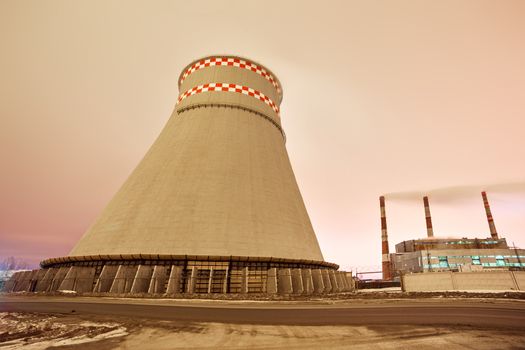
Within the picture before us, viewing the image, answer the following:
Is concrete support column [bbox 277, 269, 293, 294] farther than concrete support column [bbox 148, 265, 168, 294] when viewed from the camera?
Yes

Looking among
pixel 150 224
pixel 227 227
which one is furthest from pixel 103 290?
pixel 227 227

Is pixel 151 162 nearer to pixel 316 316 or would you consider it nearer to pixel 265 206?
pixel 265 206

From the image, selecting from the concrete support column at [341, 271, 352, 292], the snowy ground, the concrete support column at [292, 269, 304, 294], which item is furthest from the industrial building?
the snowy ground

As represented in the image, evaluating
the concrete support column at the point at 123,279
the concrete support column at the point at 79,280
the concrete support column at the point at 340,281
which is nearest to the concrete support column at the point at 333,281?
the concrete support column at the point at 340,281

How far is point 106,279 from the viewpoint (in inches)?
313

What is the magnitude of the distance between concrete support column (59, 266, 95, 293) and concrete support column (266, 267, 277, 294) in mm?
5265

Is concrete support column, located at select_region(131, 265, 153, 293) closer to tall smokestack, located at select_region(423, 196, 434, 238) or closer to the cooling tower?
the cooling tower

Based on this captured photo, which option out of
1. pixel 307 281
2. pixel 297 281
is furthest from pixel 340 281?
pixel 297 281

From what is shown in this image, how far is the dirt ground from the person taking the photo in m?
2.54

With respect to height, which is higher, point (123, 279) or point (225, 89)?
point (225, 89)

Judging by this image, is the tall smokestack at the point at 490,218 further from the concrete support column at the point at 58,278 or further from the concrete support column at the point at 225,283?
the concrete support column at the point at 58,278

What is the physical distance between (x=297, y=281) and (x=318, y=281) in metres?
1.03

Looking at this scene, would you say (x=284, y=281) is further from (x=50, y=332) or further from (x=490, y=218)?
(x=490, y=218)

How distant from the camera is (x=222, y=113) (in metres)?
13.0
